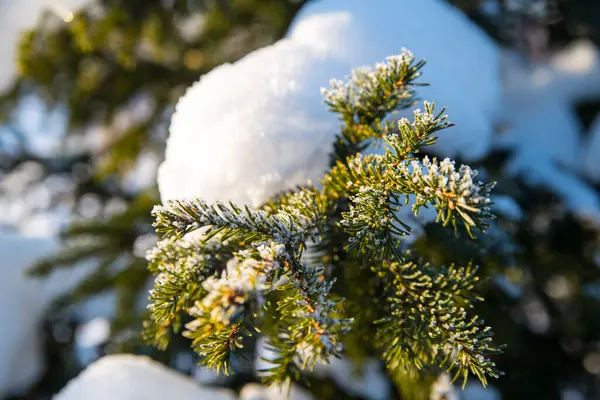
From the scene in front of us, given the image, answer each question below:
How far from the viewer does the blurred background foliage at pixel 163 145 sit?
174 centimetres

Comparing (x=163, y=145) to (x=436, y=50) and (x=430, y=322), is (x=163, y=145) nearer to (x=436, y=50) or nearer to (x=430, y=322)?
(x=436, y=50)

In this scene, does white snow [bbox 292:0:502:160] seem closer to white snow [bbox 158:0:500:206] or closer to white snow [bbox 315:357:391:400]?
white snow [bbox 158:0:500:206]

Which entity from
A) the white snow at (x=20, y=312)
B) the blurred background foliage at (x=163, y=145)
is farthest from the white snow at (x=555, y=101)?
the white snow at (x=20, y=312)

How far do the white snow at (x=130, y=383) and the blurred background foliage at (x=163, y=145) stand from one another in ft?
0.45

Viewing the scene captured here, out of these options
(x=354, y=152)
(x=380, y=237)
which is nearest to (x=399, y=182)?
(x=380, y=237)

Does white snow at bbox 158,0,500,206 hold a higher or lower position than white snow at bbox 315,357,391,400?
higher

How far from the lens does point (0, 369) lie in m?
2.39

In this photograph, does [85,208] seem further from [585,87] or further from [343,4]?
[585,87]

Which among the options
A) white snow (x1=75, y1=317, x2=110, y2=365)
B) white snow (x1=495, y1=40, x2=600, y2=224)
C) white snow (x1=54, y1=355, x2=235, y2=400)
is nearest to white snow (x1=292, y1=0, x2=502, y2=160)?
white snow (x1=54, y1=355, x2=235, y2=400)

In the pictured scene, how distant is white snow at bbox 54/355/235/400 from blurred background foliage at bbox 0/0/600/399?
0.14m

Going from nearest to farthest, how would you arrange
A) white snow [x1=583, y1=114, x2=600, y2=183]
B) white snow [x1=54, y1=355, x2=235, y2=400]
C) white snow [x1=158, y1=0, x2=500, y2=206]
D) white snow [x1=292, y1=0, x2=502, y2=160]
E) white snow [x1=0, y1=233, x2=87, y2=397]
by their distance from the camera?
1. white snow [x1=158, y1=0, x2=500, y2=206]
2. white snow [x1=292, y1=0, x2=502, y2=160]
3. white snow [x1=54, y1=355, x2=235, y2=400]
4. white snow [x1=0, y1=233, x2=87, y2=397]
5. white snow [x1=583, y1=114, x2=600, y2=183]

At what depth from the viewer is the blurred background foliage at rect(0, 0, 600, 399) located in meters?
1.74

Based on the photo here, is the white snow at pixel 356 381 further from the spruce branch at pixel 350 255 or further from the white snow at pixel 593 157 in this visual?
the white snow at pixel 593 157

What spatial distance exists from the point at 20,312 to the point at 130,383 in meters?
1.68
